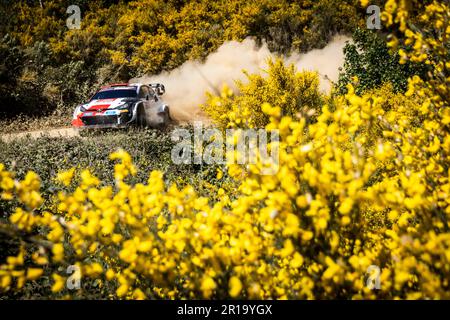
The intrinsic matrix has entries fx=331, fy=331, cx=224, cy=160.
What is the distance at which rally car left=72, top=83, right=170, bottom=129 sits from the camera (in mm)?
7617

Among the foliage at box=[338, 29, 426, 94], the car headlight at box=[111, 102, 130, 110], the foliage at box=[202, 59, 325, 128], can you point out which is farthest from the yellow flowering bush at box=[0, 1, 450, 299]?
the foliage at box=[338, 29, 426, 94]

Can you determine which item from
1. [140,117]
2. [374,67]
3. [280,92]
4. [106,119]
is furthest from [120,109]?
[374,67]

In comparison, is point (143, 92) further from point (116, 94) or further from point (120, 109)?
point (120, 109)

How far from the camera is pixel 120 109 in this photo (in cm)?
768

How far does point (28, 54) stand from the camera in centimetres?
1272

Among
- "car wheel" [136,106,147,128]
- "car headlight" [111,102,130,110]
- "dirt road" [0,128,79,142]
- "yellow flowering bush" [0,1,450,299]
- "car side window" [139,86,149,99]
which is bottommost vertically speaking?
"dirt road" [0,128,79,142]

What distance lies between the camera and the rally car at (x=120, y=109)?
762 centimetres

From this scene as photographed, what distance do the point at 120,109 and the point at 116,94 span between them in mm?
A: 1235

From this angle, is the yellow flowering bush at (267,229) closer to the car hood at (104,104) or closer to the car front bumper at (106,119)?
the car front bumper at (106,119)

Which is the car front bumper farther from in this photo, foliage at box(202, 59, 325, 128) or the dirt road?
foliage at box(202, 59, 325, 128)

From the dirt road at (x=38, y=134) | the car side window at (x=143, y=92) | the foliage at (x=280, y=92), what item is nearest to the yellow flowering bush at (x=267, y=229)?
the foliage at (x=280, y=92)
